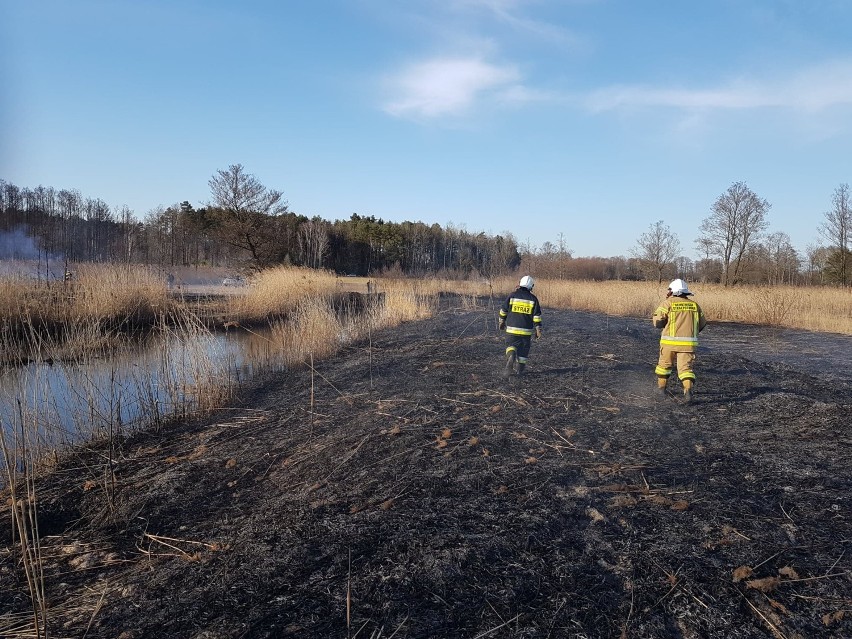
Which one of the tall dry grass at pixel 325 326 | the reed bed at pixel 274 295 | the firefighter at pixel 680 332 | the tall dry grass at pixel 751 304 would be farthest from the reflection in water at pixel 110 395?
the tall dry grass at pixel 751 304

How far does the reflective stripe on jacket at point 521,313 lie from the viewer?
6.95m

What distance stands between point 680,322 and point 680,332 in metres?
0.12

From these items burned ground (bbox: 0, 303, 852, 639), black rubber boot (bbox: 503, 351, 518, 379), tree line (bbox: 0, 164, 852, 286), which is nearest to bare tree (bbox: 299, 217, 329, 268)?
tree line (bbox: 0, 164, 852, 286)

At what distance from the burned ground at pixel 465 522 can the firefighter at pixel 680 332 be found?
1.23 feet

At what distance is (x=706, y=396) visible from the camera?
639 centimetres

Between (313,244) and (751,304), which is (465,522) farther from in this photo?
(313,244)

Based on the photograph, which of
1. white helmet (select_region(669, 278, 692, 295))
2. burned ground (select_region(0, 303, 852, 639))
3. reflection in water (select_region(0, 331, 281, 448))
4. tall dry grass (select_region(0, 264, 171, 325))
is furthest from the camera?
tall dry grass (select_region(0, 264, 171, 325))

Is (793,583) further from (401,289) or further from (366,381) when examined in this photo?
(401,289)

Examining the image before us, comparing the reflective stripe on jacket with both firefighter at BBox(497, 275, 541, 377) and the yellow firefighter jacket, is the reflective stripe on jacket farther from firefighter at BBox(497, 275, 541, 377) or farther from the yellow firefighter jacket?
the yellow firefighter jacket

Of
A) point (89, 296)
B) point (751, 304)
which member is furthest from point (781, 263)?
point (89, 296)

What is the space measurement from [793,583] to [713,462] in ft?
5.79

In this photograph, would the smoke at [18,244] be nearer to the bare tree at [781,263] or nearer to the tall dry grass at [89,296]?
the tall dry grass at [89,296]

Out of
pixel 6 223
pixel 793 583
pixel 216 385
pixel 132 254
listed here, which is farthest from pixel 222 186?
pixel 793 583

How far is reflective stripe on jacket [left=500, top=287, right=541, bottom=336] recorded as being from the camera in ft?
22.8
